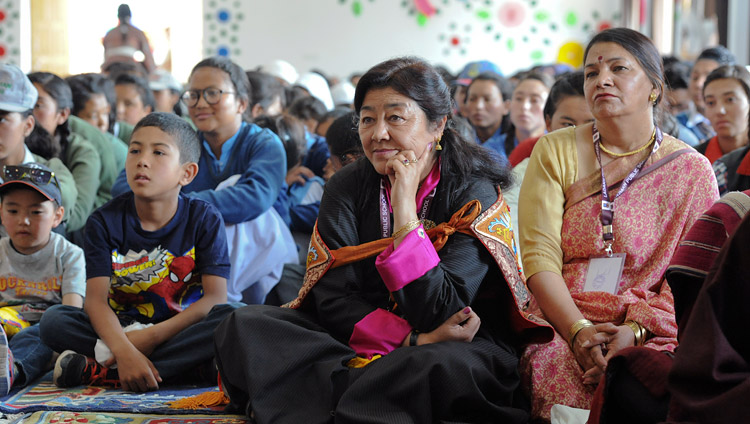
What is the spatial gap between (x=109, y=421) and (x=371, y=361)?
2.54ft

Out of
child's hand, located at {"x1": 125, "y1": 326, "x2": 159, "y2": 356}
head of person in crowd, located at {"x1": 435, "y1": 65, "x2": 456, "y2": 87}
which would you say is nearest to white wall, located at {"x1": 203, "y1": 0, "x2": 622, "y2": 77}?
head of person in crowd, located at {"x1": 435, "y1": 65, "x2": 456, "y2": 87}

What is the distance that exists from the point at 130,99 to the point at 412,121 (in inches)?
155

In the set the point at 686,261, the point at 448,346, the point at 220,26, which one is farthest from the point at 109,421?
the point at 220,26

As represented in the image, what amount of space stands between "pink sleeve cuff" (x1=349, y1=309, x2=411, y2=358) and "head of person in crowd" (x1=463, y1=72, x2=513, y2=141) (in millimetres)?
2539

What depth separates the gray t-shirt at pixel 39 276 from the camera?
318 cm

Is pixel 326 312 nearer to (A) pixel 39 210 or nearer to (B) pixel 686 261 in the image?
(B) pixel 686 261

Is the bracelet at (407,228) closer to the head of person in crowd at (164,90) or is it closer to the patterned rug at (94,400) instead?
the patterned rug at (94,400)

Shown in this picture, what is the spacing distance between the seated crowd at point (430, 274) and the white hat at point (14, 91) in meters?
0.59

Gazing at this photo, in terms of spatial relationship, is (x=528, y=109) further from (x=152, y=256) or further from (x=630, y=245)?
(x=152, y=256)

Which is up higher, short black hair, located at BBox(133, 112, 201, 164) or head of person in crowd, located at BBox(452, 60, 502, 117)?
head of person in crowd, located at BBox(452, 60, 502, 117)

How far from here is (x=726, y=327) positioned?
131cm

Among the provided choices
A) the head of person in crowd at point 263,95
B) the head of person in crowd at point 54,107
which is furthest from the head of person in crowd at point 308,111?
the head of person in crowd at point 54,107

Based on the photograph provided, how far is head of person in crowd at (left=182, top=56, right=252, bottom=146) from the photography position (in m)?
3.57

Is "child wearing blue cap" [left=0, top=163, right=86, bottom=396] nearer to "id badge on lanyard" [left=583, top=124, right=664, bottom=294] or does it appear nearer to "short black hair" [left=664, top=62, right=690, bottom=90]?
"id badge on lanyard" [left=583, top=124, right=664, bottom=294]
